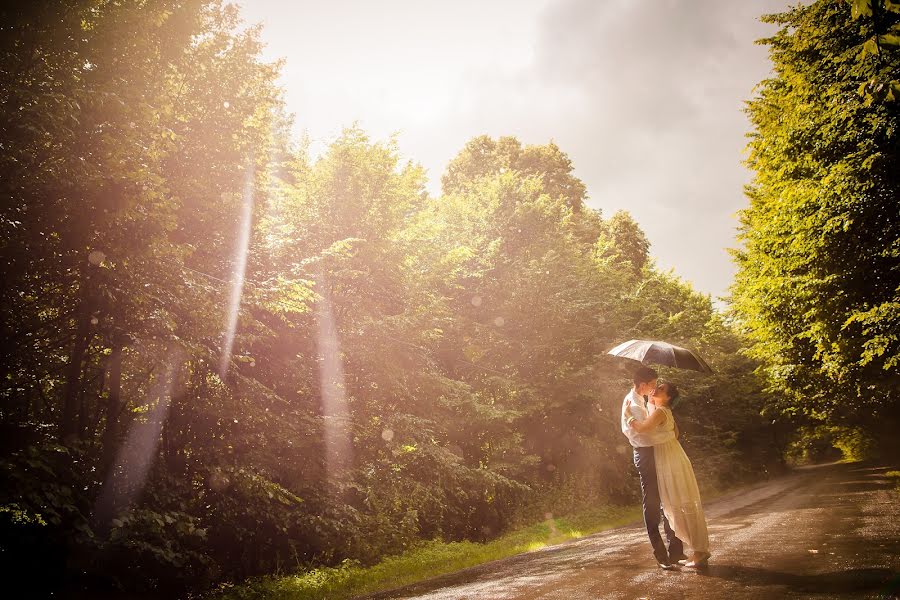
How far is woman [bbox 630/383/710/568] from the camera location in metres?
5.52

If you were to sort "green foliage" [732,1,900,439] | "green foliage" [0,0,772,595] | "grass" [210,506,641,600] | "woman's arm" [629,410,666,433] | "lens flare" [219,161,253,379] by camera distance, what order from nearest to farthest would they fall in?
1. "woman's arm" [629,410,666,433]
2. "green foliage" [0,0,772,595]
3. "grass" [210,506,641,600]
4. "lens flare" [219,161,253,379]
5. "green foliage" [732,1,900,439]

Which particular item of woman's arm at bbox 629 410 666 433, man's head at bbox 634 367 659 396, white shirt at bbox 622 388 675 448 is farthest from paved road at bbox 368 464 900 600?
man's head at bbox 634 367 659 396

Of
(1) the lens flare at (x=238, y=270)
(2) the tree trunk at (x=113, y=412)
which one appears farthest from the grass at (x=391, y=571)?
(1) the lens flare at (x=238, y=270)

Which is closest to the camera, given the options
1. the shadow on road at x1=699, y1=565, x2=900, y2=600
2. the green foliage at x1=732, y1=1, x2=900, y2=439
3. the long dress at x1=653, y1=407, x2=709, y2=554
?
the shadow on road at x1=699, y1=565, x2=900, y2=600

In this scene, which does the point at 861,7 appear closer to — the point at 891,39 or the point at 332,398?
the point at 891,39

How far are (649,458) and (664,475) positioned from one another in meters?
0.23

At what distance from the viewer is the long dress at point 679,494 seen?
551 cm

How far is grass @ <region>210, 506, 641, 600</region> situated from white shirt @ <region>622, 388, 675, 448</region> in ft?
15.8

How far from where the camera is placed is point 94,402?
414 inches

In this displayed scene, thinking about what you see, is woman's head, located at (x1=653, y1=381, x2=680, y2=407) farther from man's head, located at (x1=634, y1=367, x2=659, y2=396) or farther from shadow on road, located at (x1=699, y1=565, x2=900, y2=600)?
shadow on road, located at (x1=699, y1=565, x2=900, y2=600)

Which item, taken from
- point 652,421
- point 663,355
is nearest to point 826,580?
point 652,421

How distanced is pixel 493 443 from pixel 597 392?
4.99m

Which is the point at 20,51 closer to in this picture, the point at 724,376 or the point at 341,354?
the point at 341,354

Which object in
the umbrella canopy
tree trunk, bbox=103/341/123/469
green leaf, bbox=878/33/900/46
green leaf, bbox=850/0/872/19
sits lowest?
the umbrella canopy
